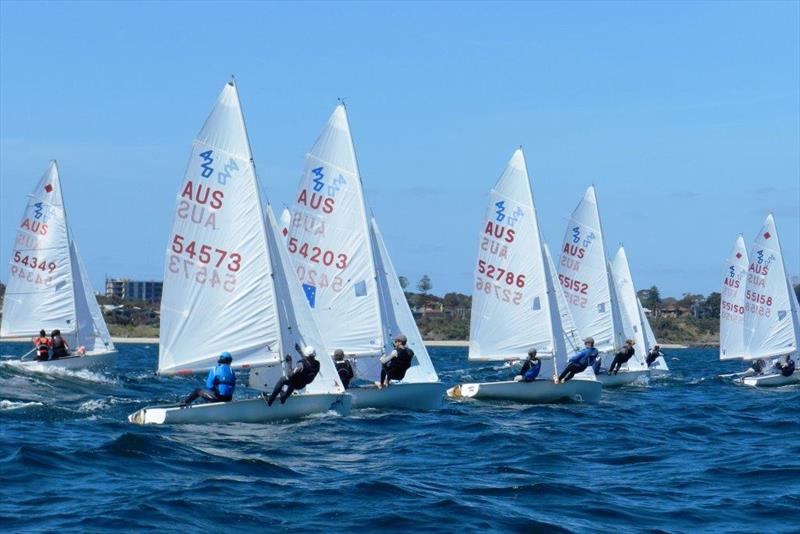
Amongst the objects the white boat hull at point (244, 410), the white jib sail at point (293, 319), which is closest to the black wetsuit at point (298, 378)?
→ the white boat hull at point (244, 410)

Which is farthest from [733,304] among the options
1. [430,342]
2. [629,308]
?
[430,342]

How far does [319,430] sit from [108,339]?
19151 millimetres

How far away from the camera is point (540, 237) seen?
2884 cm

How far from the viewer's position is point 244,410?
65.1 feet

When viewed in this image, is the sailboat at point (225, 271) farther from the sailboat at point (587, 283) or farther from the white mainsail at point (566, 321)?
the sailboat at point (587, 283)

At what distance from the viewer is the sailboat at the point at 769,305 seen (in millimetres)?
39375

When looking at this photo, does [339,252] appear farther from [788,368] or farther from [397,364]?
[788,368]

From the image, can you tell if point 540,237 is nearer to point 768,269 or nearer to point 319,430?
point 319,430

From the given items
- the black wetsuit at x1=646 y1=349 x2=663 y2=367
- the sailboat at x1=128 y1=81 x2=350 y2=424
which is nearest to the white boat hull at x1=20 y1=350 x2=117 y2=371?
the sailboat at x1=128 y1=81 x2=350 y2=424

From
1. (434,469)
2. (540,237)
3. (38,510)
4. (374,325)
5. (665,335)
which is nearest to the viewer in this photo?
(38,510)

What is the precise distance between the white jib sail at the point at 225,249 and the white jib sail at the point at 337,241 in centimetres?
407

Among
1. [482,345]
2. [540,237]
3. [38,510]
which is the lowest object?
[38,510]

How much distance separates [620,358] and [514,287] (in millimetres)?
7227

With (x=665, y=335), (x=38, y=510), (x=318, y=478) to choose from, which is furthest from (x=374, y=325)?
(x=665, y=335)
